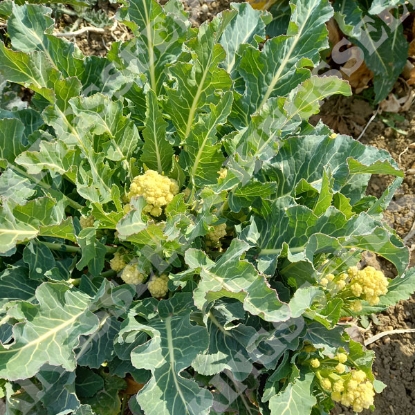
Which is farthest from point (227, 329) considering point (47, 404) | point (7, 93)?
point (7, 93)

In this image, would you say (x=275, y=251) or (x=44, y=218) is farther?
(x=275, y=251)

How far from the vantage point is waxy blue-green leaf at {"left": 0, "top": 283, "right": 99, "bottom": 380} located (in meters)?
1.65

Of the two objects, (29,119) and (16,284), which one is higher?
(29,119)

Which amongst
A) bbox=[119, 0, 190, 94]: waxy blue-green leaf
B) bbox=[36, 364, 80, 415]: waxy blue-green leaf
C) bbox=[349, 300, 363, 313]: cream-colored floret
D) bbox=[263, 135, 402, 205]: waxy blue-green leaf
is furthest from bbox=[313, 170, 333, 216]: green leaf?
bbox=[36, 364, 80, 415]: waxy blue-green leaf

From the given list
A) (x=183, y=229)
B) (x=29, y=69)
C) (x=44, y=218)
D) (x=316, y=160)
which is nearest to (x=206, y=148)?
(x=183, y=229)

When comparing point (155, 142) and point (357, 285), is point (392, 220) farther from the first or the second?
point (155, 142)

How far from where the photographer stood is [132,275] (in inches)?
77.4

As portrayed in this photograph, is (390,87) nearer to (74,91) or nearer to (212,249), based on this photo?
(212,249)

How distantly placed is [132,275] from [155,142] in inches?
23.1

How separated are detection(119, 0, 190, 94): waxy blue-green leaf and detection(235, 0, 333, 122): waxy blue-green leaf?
1.04 ft

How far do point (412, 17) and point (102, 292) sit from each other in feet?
9.13

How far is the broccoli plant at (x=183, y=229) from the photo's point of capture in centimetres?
178

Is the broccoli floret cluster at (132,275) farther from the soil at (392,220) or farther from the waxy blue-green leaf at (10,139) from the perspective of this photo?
the soil at (392,220)

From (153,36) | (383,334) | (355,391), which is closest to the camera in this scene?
(355,391)
